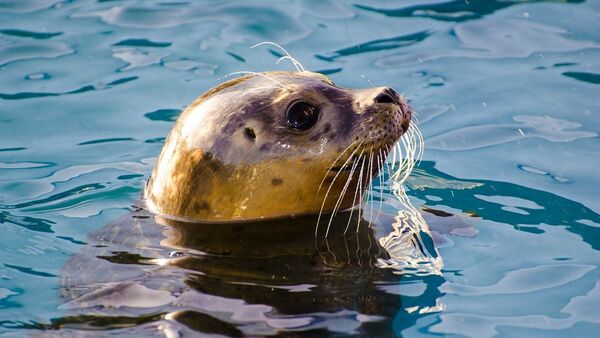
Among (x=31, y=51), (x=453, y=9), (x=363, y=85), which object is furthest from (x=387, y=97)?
(x=31, y=51)

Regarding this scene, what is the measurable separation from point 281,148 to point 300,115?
0.21 metres

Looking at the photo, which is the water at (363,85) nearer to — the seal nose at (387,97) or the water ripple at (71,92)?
the water ripple at (71,92)

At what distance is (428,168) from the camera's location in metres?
7.98

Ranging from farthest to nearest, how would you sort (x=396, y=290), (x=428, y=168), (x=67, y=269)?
(x=428, y=168)
(x=67, y=269)
(x=396, y=290)

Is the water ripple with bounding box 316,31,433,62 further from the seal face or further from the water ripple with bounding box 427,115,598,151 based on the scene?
the seal face

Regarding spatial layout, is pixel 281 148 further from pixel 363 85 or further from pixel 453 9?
pixel 453 9

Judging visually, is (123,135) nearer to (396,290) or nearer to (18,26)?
(18,26)

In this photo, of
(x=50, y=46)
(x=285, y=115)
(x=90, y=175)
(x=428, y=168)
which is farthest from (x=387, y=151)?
(x=50, y=46)

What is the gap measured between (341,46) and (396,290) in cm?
446

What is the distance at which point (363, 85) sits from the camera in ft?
30.8

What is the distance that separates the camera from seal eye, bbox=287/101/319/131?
20.9 ft

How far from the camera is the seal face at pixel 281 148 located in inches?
247

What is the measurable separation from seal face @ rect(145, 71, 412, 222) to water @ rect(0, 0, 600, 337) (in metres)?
0.55

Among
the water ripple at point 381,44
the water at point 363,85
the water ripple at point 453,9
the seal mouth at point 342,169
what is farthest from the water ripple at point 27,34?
the seal mouth at point 342,169
